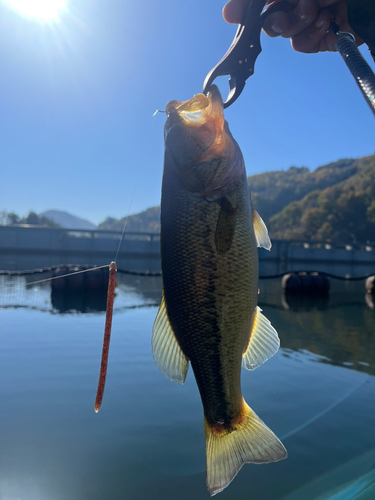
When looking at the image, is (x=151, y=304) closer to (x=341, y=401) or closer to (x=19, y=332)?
(x=19, y=332)

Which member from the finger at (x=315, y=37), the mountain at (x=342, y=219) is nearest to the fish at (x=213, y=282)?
the finger at (x=315, y=37)

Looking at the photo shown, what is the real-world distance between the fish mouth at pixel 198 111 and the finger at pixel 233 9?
116cm

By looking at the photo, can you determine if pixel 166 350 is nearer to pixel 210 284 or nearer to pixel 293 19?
pixel 210 284

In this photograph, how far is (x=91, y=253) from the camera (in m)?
51.2

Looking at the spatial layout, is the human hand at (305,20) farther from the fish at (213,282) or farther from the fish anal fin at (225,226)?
the fish anal fin at (225,226)

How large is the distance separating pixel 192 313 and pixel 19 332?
7421 millimetres

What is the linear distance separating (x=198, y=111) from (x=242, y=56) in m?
0.71

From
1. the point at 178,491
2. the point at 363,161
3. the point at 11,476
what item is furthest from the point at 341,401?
the point at 363,161

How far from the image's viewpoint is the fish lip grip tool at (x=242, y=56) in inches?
87.9

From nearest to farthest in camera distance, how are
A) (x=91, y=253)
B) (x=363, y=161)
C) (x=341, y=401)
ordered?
(x=341, y=401) < (x=91, y=253) < (x=363, y=161)

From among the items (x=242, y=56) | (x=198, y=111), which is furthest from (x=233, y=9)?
(x=198, y=111)

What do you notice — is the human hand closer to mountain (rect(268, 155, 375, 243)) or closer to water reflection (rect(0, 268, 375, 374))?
water reflection (rect(0, 268, 375, 374))

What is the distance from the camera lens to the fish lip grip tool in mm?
2232

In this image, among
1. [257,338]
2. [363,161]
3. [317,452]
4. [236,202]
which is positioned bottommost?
[317,452]
